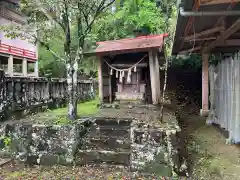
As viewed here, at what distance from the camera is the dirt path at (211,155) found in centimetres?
444

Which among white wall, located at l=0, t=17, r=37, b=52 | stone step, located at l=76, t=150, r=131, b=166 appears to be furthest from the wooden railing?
stone step, located at l=76, t=150, r=131, b=166

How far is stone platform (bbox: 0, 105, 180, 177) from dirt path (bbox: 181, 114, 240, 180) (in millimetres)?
675

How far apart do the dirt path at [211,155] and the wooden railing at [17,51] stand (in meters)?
11.0

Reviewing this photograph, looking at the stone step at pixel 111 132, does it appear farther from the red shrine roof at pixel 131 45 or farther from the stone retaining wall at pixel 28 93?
the red shrine roof at pixel 131 45

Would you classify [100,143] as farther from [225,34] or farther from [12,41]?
[12,41]

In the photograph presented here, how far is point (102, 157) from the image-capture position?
5.07 meters

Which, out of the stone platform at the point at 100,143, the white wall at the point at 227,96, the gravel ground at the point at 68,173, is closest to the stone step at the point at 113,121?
the stone platform at the point at 100,143

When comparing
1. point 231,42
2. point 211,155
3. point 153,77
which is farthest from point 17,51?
point 211,155

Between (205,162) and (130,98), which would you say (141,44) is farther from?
A: (205,162)

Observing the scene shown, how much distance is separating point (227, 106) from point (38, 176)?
16.4 ft

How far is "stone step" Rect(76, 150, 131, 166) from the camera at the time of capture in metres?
4.96

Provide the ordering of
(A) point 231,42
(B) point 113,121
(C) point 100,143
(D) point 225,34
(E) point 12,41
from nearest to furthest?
1. (C) point 100,143
2. (B) point 113,121
3. (D) point 225,34
4. (A) point 231,42
5. (E) point 12,41

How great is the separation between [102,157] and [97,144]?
40 cm

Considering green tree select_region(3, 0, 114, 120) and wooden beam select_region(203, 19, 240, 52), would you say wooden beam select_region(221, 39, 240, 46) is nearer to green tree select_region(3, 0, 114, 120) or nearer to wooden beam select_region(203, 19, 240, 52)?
wooden beam select_region(203, 19, 240, 52)
